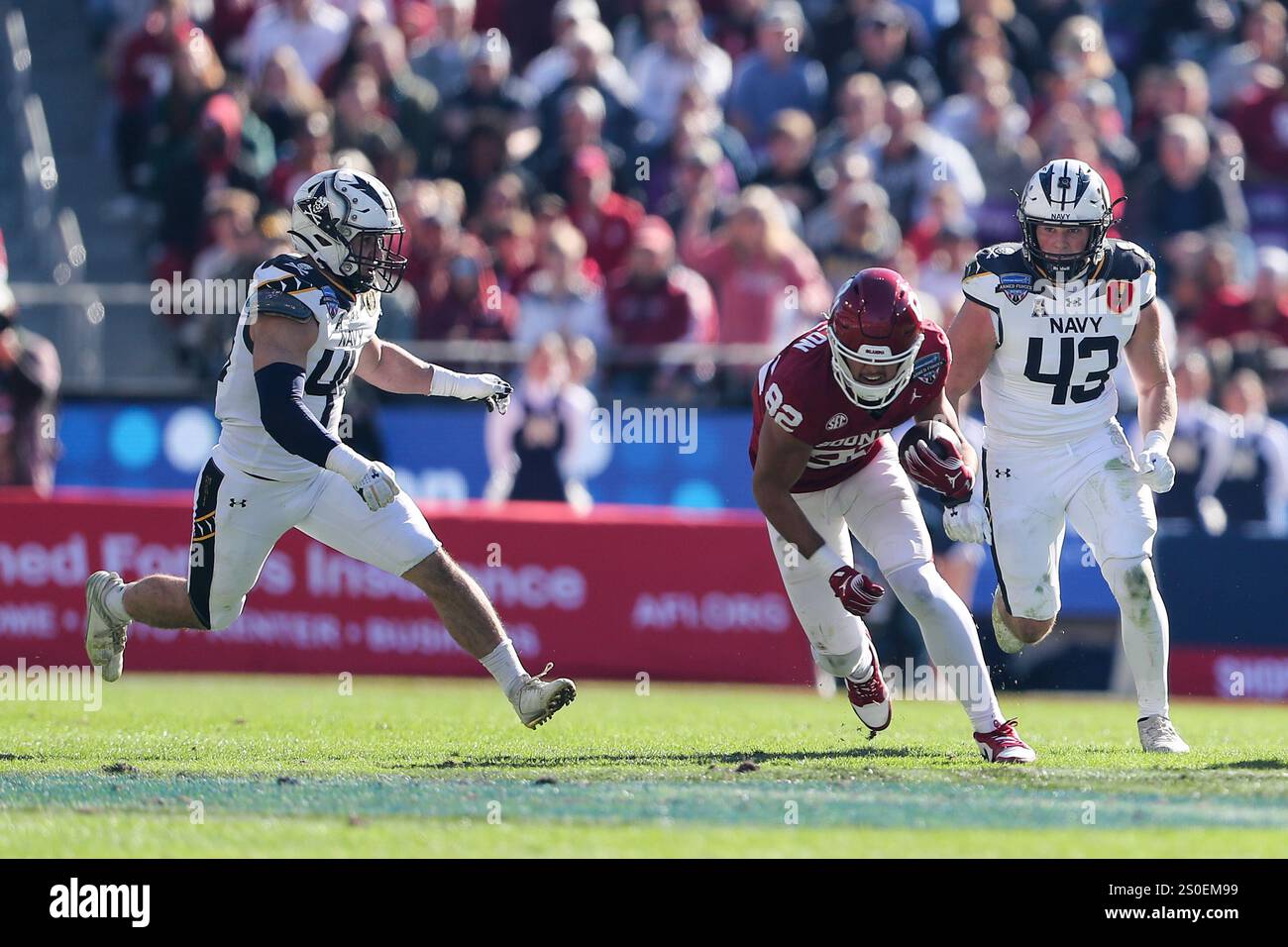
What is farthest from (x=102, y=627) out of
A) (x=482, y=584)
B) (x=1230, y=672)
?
(x=1230, y=672)

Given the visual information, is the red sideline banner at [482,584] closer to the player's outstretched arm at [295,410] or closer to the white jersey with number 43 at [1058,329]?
the white jersey with number 43 at [1058,329]

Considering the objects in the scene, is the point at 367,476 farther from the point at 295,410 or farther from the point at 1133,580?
the point at 1133,580

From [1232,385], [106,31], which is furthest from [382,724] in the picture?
[106,31]

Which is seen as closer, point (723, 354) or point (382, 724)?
point (382, 724)

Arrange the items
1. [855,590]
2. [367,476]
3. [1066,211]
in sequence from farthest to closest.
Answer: [1066,211], [367,476], [855,590]

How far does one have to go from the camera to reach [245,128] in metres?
15.7

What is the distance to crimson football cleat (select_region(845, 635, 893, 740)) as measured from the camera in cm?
918

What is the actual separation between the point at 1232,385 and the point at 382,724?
6.53 meters

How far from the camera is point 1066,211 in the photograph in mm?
8750

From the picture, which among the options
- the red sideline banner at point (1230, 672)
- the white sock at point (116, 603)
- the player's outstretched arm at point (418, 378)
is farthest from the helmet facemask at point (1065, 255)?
the red sideline banner at point (1230, 672)

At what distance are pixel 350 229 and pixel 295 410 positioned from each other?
0.89m

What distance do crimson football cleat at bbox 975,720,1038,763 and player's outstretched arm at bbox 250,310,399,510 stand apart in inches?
98.3

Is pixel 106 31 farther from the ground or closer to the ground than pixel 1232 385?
farther from the ground

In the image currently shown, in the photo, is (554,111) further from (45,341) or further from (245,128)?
(45,341)
